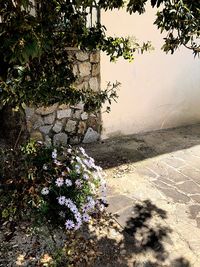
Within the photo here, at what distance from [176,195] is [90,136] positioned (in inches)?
101

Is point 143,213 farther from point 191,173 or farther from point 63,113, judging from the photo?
point 63,113

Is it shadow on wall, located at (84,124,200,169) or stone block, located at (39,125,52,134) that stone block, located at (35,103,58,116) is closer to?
stone block, located at (39,125,52,134)

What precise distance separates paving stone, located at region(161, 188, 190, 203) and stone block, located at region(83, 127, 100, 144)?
2304 mm

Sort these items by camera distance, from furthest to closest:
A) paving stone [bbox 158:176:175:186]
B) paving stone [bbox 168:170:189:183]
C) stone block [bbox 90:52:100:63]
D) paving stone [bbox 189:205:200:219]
Result: 1. stone block [bbox 90:52:100:63]
2. paving stone [bbox 168:170:189:183]
3. paving stone [bbox 158:176:175:186]
4. paving stone [bbox 189:205:200:219]

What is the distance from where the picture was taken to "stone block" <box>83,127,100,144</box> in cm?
724

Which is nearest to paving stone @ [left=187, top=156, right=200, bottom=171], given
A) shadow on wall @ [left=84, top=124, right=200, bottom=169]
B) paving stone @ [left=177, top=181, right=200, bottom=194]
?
shadow on wall @ [left=84, top=124, right=200, bottom=169]

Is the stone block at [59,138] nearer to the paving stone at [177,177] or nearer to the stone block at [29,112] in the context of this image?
the stone block at [29,112]

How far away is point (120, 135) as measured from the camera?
7762 mm

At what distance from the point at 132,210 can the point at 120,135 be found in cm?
304

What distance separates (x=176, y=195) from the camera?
5422 mm

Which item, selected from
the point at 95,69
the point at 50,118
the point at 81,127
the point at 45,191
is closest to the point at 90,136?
the point at 81,127

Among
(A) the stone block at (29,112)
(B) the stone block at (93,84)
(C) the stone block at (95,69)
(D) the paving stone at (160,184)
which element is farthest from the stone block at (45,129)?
(D) the paving stone at (160,184)

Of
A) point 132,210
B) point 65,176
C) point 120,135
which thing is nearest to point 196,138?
point 120,135

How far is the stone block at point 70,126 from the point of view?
274 inches
